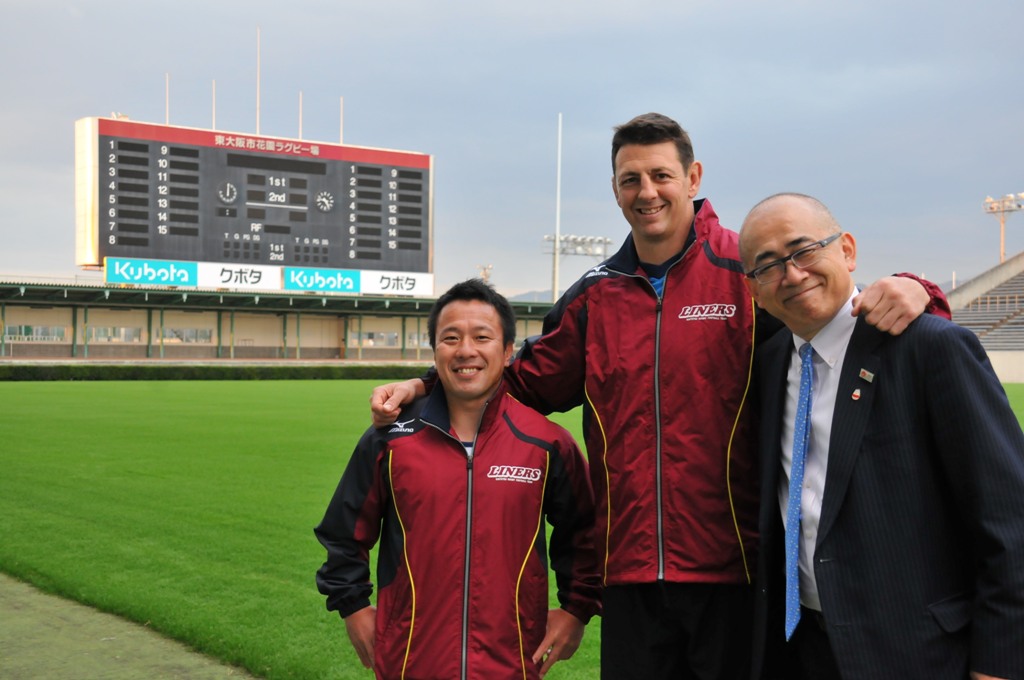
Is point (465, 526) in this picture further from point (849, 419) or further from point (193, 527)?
point (193, 527)

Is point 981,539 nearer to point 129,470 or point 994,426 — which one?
point 994,426

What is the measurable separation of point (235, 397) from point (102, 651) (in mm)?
20566

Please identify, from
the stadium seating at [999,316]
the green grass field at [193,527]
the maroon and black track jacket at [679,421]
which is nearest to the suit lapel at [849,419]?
the maroon and black track jacket at [679,421]

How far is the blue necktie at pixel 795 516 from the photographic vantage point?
224 centimetres

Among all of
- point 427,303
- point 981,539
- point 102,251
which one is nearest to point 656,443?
point 981,539

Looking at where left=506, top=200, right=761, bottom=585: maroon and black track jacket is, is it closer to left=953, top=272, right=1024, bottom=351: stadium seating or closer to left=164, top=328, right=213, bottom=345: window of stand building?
left=953, top=272, right=1024, bottom=351: stadium seating

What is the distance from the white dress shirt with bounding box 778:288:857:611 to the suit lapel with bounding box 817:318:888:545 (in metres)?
0.04

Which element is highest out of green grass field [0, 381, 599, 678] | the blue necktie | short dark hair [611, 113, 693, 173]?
short dark hair [611, 113, 693, 173]

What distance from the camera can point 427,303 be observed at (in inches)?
1875

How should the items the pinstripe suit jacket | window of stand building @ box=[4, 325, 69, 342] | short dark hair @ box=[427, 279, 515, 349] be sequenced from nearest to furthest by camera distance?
the pinstripe suit jacket
short dark hair @ box=[427, 279, 515, 349]
window of stand building @ box=[4, 325, 69, 342]

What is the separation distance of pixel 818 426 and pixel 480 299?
1.14 meters

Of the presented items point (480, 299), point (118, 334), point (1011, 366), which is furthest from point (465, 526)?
point (118, 334)

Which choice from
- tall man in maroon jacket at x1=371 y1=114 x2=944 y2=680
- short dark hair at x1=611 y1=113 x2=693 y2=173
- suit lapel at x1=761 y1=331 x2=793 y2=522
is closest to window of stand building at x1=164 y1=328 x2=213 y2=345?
tall man in maroon jacket at x1=371 y1=114 x2=944 y2=680

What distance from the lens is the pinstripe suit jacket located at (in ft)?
6.46
